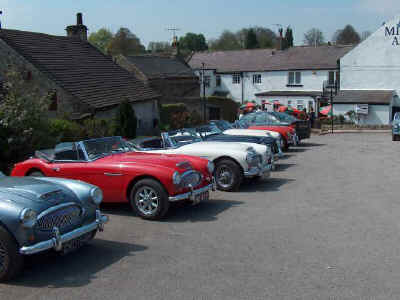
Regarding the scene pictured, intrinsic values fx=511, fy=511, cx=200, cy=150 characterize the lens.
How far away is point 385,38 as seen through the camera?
42.7 m

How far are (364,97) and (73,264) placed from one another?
127ft

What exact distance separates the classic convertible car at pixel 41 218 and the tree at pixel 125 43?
90.8 meters

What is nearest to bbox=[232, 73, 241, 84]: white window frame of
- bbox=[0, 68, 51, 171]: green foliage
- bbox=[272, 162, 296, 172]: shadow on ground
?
bbox=[272, 162, 296, 172]: shadow on ground

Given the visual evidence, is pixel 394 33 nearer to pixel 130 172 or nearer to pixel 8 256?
pixel 130 172

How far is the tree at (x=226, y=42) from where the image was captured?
113938mm

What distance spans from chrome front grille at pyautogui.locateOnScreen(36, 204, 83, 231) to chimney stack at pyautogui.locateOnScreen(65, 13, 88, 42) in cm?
2354

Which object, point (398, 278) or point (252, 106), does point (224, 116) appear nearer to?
point (252, 106)

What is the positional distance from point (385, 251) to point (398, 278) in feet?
3.65

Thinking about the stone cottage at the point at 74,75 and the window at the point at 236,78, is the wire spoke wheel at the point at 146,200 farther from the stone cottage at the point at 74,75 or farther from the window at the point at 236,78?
the window at the point at 236,78

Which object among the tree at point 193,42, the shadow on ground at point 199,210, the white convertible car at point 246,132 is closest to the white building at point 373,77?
the white convertible car at point 246,132

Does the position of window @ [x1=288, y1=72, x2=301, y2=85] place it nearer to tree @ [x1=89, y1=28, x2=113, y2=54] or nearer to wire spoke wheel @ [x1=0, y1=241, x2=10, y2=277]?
wire spoke wheel @ [x1=0, y1=241, x2=10, y2=277]

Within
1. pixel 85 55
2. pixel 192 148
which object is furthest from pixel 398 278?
pixel 85 55

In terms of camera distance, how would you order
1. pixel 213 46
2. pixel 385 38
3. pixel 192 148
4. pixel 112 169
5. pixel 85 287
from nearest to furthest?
1. pixel 85 287
2. pixel 112 169
3. pixel 192 148
4. pixel 385 38
5. pixel 213 46

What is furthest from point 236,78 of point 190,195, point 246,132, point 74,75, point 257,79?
point 190,195
